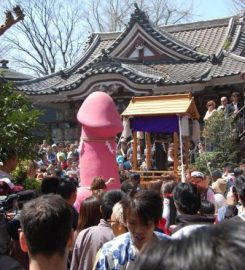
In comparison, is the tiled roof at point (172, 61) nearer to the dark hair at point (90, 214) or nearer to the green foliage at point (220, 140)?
the green foliage at point (220, 140)

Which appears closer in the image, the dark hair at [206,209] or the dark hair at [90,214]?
the dark hair at [90,214]

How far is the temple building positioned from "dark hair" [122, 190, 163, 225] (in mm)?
13026

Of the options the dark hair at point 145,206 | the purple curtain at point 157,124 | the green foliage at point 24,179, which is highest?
the purple curtain at point 157,124

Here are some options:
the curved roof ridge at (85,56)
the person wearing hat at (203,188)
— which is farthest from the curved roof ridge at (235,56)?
the person wearing hat at (203,188)

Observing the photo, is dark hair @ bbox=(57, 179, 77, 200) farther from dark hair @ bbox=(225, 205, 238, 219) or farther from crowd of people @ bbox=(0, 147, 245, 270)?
dark hair @ bbox=(225, 205, 238, 219)

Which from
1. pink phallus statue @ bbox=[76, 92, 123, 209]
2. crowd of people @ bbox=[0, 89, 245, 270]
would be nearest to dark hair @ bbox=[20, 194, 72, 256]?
crowd of people @ bbox=[0, 89, 245, 270]

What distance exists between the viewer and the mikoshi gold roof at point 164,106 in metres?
11.3

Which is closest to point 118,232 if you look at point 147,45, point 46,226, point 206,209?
point 206,209

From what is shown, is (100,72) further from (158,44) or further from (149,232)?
(149,232)

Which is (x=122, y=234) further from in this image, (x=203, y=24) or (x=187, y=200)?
(x=203, y=24)

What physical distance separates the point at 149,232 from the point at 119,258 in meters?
0.27

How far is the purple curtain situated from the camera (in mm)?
11586

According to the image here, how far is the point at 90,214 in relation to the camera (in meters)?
4.00

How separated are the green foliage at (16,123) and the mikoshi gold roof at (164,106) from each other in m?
5.56
